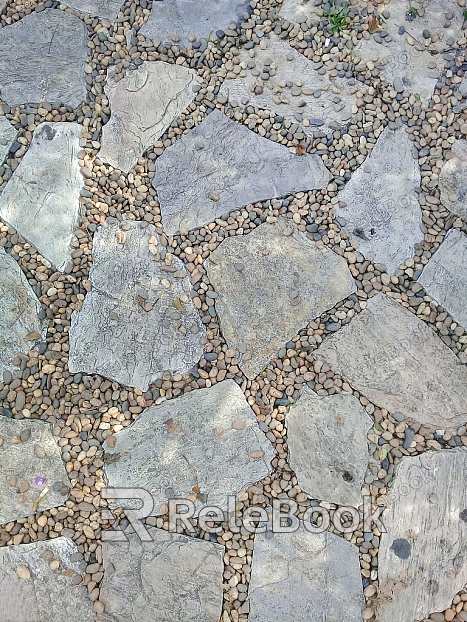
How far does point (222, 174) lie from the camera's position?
8.64 feet

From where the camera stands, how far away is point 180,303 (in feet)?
8.05

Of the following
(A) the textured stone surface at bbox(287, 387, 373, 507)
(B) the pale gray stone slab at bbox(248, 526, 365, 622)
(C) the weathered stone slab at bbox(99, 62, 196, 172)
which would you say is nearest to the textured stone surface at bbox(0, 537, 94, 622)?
(B) the pale gray stone slab at bbox(248, 526, 365, 622)

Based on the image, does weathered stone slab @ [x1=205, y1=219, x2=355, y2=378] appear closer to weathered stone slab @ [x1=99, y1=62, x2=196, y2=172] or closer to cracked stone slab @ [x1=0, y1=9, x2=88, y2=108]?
weathered stone slab @ [x1=99, y1=62, x2=196, y2=172]

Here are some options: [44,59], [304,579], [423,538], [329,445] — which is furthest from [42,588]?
[44,59]

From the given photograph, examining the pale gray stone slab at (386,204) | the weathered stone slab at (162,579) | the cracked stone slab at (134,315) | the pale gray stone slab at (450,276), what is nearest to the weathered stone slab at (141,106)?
the cracked stone slab at (134,315)

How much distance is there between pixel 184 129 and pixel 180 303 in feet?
2.64

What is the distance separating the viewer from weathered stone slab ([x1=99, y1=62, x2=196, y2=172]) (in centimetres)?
Answer: 267

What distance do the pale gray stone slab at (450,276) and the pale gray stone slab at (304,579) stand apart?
39.2 inches

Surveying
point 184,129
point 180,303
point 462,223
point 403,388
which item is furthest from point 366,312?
point 184,129

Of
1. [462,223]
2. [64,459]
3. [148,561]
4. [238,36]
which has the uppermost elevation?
[238,36]

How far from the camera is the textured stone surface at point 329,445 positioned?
224cm

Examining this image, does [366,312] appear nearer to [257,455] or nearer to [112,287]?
[257,455]

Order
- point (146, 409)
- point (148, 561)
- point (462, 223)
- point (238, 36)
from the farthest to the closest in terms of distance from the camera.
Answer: point (238, 36) < point (462, 223) < point (146, 409) < point (148, 561)

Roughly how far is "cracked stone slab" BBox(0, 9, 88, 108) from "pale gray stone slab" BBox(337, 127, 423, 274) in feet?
4.19
